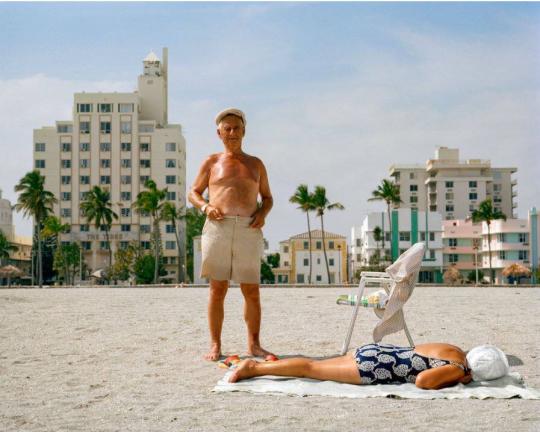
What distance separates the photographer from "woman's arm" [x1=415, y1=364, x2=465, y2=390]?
4.93 metres

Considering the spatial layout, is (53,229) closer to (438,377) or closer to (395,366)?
(395,366)

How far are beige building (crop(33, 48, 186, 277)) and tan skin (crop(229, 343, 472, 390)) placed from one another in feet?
254

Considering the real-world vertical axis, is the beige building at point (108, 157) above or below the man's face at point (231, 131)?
above

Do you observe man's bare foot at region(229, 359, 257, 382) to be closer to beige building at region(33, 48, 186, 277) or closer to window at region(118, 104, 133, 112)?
beige building at region(33, 48, 186, 277)

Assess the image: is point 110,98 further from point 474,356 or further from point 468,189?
point 474,356

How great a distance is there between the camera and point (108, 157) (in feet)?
271

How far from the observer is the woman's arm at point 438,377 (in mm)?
4934

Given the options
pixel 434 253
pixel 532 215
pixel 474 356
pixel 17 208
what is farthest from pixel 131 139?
pixel 474 356

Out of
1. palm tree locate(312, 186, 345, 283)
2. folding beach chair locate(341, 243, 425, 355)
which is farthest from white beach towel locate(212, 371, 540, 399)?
palm tree locate(312, 186, 345, 283)

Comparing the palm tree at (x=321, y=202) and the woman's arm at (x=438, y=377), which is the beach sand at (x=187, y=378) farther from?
the palm tree at (x=321, y=202)

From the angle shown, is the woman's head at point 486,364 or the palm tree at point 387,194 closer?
the woman's head at point 486,364

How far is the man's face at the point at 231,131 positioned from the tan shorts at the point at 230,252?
794 mm

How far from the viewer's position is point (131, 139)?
82875mm

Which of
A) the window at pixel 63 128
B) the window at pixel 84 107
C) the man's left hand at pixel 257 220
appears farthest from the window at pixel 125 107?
the man's left hand at pixel 257 220
